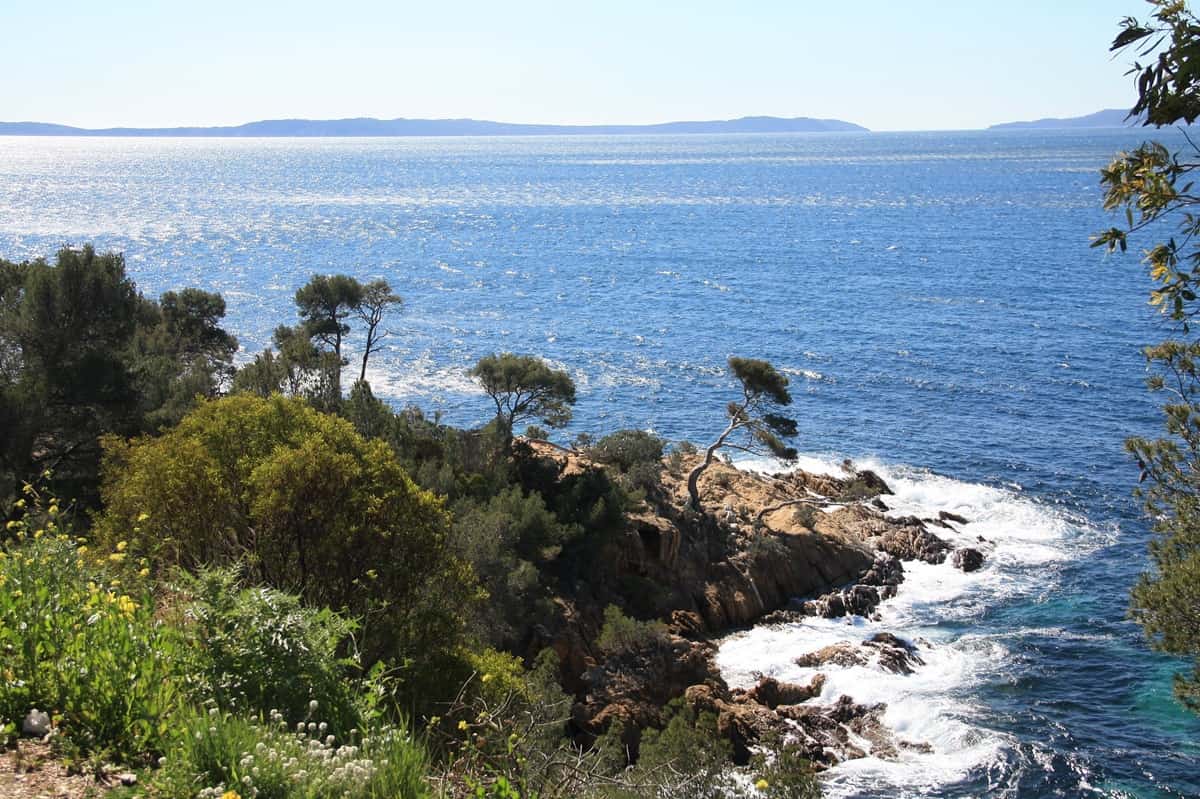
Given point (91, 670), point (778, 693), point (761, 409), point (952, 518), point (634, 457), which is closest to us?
point (91, 670)

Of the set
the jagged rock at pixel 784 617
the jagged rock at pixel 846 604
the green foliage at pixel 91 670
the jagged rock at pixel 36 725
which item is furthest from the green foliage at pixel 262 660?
the jagged rock at pixel 846 604

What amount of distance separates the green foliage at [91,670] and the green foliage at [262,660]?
24cm

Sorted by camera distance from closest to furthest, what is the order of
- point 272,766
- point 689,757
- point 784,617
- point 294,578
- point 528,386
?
point 272,766, point 294,578, point 689,757, point 784,617, point 528,386

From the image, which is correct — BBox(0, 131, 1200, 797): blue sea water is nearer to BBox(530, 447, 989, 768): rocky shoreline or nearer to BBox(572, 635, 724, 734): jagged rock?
BBox(530, 447, 989, 768): rocky shoreline

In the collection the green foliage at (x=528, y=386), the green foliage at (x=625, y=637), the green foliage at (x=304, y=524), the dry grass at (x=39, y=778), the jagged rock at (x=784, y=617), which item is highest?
the dry grass at (x=39, y=778)

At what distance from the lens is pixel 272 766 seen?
6285 millimetres

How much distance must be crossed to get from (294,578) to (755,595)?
20800 millimetres

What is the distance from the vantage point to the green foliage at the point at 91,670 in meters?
6.97

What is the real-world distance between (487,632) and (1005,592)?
1949cm

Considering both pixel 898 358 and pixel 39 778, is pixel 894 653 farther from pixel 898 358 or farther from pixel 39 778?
pixel 898 358

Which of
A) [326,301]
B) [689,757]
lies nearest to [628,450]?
[326,301]

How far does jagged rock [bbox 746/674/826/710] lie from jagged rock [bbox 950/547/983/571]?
11.7 meters

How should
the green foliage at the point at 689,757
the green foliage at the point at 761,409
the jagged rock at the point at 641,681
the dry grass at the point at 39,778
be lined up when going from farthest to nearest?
1. the green foliage at the point at 761,409
2. the jagged rock at the point at 641,681
3. the green foliage at the point at 689,757
4. the dry grass at the point at 39,778

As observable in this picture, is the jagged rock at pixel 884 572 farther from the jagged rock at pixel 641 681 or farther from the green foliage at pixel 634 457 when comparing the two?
the jagged rock at pixel 641 681
